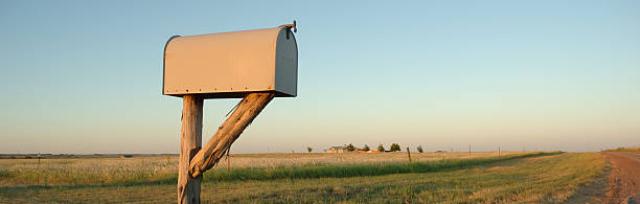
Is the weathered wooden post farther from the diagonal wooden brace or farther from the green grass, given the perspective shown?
the green grass

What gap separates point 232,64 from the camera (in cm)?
606

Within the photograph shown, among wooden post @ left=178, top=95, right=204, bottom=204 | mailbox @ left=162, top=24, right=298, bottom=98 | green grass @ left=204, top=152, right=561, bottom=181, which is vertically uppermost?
mailbox @ left=162, top=24, right=298, bottom=98

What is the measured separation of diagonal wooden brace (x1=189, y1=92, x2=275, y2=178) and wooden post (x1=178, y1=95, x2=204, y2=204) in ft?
0.26

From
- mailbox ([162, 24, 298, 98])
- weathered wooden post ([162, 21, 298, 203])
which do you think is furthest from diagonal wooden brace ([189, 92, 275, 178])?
mailbox ([162, 24, 298, 98])

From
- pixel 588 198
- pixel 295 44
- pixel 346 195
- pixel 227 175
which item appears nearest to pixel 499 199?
pixel 588 198

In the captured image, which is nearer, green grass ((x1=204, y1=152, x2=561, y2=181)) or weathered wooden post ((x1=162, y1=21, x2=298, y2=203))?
weathered wooden post ((x1=162, y1=21, x2=298, y2=203))

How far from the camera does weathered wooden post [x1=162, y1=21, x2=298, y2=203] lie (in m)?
5.95

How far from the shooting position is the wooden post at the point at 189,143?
20.5 feet

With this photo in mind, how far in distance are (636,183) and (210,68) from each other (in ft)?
53.8

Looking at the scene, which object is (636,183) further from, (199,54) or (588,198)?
(199,54)

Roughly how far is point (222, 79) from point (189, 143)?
0.86 meters

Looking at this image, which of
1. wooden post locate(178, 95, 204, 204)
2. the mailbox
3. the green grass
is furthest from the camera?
the green grass

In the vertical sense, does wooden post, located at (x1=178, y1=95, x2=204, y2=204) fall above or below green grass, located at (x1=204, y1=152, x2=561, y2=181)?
above

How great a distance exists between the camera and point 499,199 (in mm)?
11828
